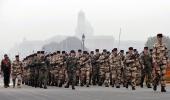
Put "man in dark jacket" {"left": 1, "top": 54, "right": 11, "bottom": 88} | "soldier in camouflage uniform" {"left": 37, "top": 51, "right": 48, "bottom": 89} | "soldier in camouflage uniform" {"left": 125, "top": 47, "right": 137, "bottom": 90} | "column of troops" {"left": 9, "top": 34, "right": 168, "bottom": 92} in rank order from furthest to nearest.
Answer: "man in dark jacket" {"left": 1, "top": 54, "right": 11, "bottom": 88} → "soldier in camouflage uniform" {"left": 37, "top": 51, "right": 48, "bottom": 89} → "column of troops" {"left": 9, "top": 34, "right": 168, "bottom": 92} → "soldier in camouflage uniform" {"left": 125, "top": 47, "right": 137, "bottom": 90}

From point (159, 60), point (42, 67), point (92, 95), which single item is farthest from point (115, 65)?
point (92, 95)

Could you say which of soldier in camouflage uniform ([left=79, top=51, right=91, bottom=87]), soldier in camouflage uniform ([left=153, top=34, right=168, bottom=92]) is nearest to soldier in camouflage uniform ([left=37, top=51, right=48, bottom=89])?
soldier in camouflage uniform ([left=79, top=51, right=91, bottom=87])

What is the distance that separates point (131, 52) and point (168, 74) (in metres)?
8.96

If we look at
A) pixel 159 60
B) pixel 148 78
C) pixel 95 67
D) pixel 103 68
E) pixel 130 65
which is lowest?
pixel 148 78

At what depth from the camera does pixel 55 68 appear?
33469 mm

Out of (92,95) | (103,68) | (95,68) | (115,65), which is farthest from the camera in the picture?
(95,68)

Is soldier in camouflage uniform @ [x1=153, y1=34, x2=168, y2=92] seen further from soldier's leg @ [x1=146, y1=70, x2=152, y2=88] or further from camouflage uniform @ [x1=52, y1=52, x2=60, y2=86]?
camouflage uniform @ [x1=52, y1=52, x2=60, y2=86]

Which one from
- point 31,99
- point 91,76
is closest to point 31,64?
point 91,76

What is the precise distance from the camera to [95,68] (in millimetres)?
34500

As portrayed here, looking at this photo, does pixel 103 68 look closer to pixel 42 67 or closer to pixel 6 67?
pixel 42 67

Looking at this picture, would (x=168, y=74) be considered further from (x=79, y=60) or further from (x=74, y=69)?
(x=74, y=69)

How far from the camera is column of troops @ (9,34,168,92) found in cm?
2811

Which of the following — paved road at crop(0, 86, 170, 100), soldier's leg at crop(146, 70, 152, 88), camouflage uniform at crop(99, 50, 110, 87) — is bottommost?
paved road at crop(0, 86, 170, 100)

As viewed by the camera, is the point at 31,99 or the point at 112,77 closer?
the point at 31,99
